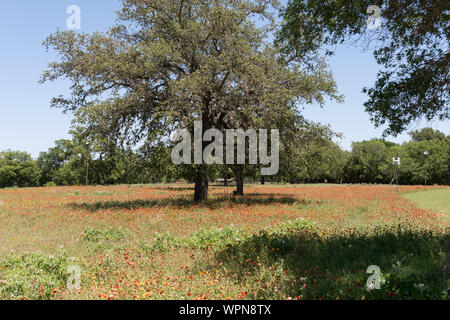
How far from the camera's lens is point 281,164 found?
21.6 meters

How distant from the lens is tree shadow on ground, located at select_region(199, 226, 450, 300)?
454cm

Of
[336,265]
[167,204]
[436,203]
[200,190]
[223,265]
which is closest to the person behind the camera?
[336,265]

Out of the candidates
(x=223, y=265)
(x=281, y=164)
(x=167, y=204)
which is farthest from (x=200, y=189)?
(x=223, y=265)

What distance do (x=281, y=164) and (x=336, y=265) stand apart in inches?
626

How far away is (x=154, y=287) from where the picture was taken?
5453mm

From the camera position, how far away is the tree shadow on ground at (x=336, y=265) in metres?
4.54

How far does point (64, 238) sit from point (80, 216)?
468 cm

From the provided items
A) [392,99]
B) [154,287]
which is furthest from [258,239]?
[392,99]

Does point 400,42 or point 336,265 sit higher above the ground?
point 400,42

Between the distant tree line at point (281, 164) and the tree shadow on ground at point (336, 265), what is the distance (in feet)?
36.8

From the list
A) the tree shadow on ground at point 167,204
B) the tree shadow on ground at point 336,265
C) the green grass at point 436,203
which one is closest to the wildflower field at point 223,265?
the tree shadow on ground at point 336,265

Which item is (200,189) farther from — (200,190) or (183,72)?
(183,72)

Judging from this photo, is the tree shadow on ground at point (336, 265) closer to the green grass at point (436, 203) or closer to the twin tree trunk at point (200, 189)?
the green grass at point (436, 203)

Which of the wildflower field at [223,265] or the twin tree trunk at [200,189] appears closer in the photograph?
the wildflower field at [223,265]
